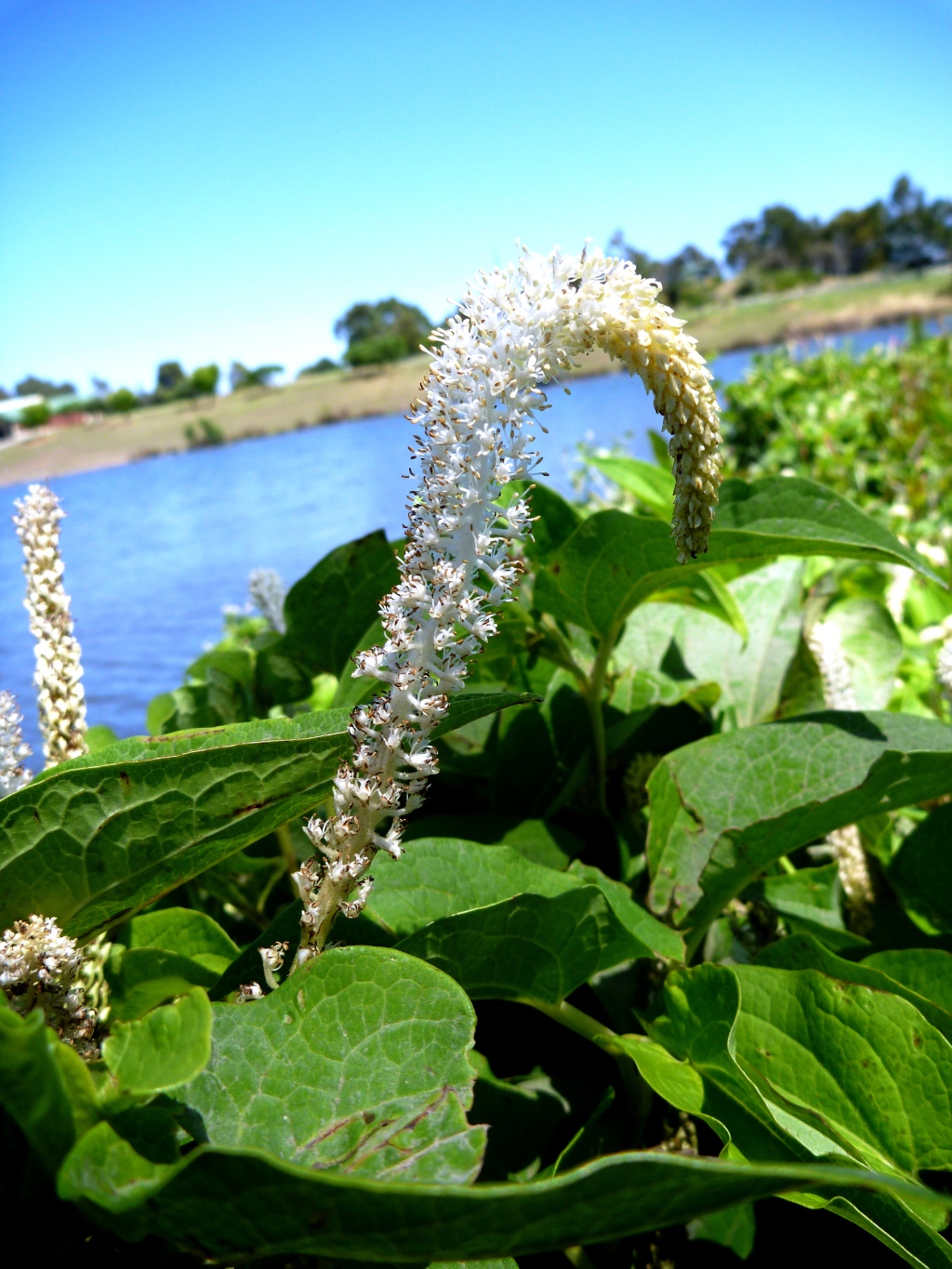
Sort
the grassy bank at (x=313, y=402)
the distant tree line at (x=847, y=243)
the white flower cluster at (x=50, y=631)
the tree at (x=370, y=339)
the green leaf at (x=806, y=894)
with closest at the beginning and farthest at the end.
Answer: the white flower cluster at (x=50, y=631), the green leaf at (x=806, y=894), the grassy bank at (x=313, y=402), the tree at (x=370, y=339), the distant tree line at (x=847, y=243)

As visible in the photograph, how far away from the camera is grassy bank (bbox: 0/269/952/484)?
711 cm

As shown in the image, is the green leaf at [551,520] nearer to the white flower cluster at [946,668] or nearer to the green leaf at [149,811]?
the white flower cluster at [946,668]

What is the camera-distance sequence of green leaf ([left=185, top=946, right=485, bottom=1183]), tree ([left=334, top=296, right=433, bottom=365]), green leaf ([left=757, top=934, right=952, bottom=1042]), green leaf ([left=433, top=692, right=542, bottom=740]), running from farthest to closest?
tree ([left=334, top=296, right=433, bottom=365]) < green leaf ([left=757, top=934, right=952, bottom=1042]) < green leaf ([left=433, top=692, right=542, bottom=740]) < green leaf ([left=185, top=946, right=485, bottom=1183])

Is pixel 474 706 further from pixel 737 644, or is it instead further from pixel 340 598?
pixel 737 644

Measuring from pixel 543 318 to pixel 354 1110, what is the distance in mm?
457

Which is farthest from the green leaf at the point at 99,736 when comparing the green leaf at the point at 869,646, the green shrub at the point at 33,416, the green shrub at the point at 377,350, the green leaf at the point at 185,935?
the green shrub at the point at 377,350

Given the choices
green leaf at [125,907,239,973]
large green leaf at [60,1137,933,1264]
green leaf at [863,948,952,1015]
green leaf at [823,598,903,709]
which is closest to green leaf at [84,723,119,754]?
green leaf at [125,907,239,973]

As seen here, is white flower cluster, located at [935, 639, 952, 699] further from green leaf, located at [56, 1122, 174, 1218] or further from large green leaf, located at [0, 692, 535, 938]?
green leaf, located at [56, 1122, 174, 1218]

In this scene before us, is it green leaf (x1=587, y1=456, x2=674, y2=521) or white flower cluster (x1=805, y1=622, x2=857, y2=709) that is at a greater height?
green leaf (x1=587, y1=456, x2=674, y2=521)

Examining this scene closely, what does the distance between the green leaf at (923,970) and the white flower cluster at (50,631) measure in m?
0.71

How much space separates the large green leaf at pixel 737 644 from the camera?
1.21 metres

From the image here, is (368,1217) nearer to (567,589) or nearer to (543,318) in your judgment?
(543,318)

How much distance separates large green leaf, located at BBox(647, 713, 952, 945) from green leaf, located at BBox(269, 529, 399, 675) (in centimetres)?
37

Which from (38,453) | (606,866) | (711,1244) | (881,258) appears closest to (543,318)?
(606,866)
